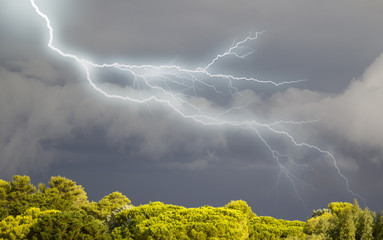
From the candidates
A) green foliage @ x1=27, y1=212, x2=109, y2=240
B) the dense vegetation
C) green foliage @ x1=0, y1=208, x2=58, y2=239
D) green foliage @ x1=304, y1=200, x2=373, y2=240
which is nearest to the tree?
the dense vegetation

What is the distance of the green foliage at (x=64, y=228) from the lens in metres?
20.1

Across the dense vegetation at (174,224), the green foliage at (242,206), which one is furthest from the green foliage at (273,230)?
the green foliage at (242,206)

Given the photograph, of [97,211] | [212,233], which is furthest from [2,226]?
[97,211]

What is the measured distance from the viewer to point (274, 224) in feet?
92.4

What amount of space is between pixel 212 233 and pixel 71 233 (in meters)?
7.20

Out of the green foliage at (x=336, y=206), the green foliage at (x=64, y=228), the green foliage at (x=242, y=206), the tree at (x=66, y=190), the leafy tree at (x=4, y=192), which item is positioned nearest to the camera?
the green foliage at (x=64, y=228)

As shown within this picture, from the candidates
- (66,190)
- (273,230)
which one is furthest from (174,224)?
(66,190)

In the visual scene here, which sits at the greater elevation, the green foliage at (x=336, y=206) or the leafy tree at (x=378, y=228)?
the green foliage at (x=336, y=206)

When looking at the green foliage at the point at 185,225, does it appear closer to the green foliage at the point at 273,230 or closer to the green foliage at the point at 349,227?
the green foliage at the point at 273,230

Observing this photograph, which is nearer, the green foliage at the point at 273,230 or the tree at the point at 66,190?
the green foliage at the point at 273,230

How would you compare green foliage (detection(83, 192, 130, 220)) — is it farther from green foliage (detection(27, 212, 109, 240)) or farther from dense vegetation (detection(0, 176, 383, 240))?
green foliage (detection(27, 212, 109, 240))

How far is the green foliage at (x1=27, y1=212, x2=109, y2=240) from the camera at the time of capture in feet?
65.8

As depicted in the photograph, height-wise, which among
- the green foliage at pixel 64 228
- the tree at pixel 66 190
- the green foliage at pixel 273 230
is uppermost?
the tree at pixel 66 190

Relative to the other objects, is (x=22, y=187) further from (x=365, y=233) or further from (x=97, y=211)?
(x=365, y=233)
